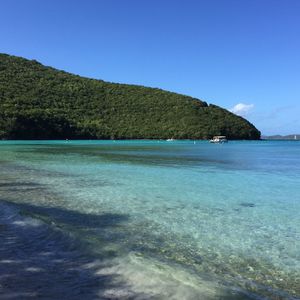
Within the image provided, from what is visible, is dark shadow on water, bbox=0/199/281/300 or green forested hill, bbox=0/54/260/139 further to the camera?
green forested hill, bbox=0/54/260/139

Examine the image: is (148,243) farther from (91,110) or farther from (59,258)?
(91,110)

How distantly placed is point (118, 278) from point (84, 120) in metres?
124

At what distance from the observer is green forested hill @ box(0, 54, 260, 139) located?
113m

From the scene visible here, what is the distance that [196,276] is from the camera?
6395 mm

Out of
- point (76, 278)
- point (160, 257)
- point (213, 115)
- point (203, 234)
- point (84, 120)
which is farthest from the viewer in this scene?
point (213, 115)

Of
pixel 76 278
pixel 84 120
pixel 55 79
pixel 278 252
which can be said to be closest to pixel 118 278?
pixel 76 278

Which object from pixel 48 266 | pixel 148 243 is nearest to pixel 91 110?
pixel 148 243

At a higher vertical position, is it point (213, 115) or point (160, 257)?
point (213, 115)

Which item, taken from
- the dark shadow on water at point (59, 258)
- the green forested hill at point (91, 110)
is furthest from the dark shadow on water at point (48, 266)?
the green forested hill at point (91, 110)

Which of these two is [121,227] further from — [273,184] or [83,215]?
[273,184]

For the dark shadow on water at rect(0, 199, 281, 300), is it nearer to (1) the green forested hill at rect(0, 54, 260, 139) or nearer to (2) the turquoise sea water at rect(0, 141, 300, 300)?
(2) the turquoise sea water at rect(0, 141, 300, 300)

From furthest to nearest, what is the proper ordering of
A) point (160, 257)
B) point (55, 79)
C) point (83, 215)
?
1. point (55, 79)
2. point (83, 215)
3. point (160, 257)


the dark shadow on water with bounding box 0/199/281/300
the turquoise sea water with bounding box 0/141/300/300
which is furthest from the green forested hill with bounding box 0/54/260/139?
the dark shadow on water with bounding box 0/199/281/300

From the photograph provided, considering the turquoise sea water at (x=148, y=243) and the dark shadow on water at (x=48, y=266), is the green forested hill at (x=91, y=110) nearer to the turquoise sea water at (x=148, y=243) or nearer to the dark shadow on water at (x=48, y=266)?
the turquoise sea water at (x=148, y=243)
